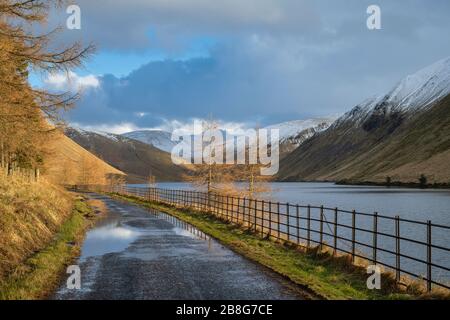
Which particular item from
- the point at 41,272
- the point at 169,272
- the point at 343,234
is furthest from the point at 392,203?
the point at 41,272

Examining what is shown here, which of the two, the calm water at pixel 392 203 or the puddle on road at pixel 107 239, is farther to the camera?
the calm water at pixel 392 203

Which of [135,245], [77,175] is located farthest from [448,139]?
[135,245]

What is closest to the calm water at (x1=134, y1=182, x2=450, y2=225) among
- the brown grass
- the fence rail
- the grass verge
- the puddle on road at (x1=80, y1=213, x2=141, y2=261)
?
the fence rail

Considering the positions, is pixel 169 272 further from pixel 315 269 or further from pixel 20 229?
pixel 20 229

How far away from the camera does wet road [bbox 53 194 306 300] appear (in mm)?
10328

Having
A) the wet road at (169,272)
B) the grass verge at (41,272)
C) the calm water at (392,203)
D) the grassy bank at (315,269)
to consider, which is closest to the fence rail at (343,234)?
the grassy bank at (315,269)

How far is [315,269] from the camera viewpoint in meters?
14.6

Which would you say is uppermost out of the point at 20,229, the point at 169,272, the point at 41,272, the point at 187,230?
the point at 20,229

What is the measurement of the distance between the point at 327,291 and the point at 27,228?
10803 millimetres

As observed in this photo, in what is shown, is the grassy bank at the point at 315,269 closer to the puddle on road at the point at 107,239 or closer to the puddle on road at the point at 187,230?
the puddle on road at the point at 187,230

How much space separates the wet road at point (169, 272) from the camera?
407 inches

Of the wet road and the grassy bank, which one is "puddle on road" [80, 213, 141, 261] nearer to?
the wet road

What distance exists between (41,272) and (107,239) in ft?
28.3

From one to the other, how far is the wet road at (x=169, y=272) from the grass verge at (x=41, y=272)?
0.40m
